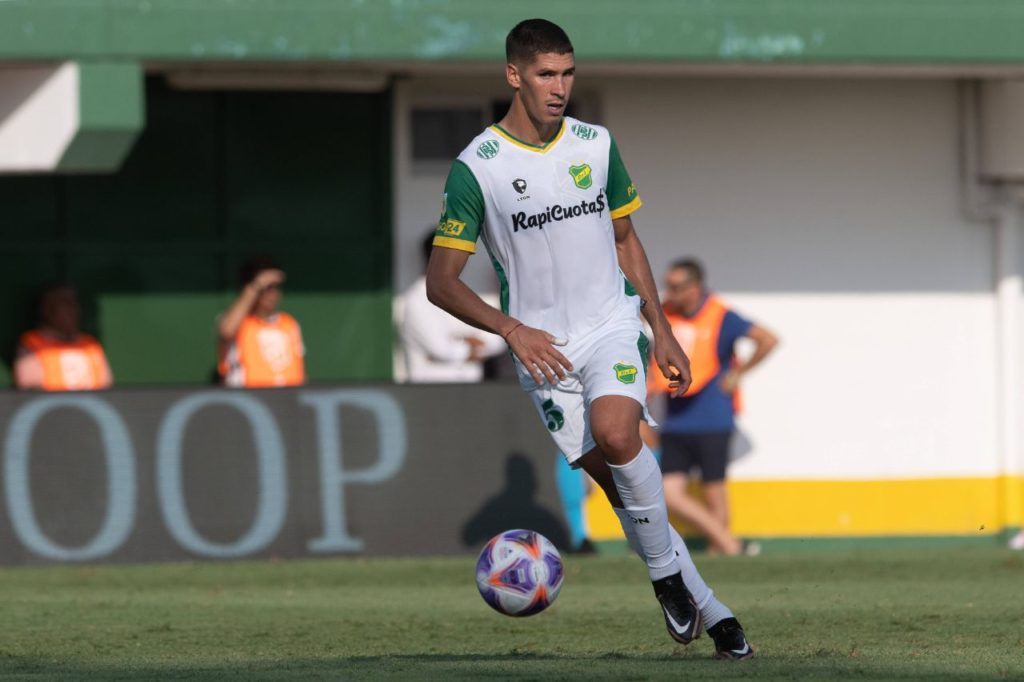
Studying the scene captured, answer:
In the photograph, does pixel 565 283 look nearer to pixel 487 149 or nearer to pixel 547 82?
pixel 487 149

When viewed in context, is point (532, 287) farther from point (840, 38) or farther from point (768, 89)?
point (768, 89)

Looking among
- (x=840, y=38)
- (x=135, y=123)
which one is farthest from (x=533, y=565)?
(x=840, y=38)

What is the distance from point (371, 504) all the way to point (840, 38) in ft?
15.4

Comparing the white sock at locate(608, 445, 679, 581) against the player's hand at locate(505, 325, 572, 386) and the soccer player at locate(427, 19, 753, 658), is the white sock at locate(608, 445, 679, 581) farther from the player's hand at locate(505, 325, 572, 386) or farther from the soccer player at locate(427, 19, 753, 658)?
the player's hand at locate(505, 325, 572, 386)

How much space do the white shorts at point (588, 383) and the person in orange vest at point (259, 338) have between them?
→ 260 inches

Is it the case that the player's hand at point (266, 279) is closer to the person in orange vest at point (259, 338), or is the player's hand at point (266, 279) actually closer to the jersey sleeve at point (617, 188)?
the person in orange vest at point (259, 338)

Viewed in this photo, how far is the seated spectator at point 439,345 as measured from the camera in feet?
45.3

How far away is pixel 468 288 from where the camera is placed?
6668mm

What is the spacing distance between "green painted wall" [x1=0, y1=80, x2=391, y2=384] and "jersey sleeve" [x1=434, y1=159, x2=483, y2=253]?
25.9 ft

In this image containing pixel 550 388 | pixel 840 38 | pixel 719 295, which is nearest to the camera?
pixel 550 388

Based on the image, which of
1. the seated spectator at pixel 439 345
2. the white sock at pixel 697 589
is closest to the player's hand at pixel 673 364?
the white sock at pixel 697 589

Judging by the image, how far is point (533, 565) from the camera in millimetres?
7125

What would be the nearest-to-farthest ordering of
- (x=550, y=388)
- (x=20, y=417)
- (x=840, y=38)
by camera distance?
(x=550, y=388) → (x=20, y=417) → (x=840, y=38)

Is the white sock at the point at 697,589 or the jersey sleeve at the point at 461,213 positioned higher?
the jersey sleeve at the point at 461,213
